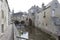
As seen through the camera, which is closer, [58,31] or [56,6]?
[58,31]

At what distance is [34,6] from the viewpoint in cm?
5622

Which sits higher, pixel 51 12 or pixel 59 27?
pixel 51 12

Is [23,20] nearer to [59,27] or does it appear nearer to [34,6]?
[34,6]

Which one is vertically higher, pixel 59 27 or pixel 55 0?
pixel 55 0

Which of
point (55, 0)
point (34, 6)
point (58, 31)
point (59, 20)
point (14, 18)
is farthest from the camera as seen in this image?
point (14, 18)

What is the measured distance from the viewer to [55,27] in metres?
21.2

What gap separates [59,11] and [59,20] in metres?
2.30

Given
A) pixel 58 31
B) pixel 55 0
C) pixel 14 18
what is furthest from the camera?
pixel 14 18

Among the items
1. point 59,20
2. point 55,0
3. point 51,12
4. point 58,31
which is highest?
point 55,0

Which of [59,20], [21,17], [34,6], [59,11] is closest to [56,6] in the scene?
[59,11]

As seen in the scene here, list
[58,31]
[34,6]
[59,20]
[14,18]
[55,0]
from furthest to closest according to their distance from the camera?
1. [14,18]
2. [34,6]
3. [55,0]
4. [59,20]
5. [58,31]

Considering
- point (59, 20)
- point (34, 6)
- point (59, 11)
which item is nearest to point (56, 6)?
point (59, 11)

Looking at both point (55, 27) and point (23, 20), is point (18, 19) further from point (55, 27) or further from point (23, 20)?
point (55, 27)

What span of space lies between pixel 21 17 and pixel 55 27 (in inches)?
1546
